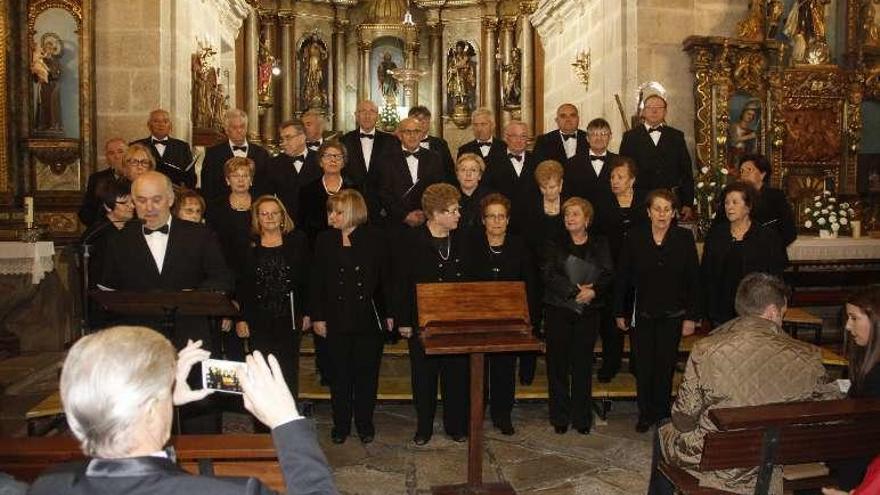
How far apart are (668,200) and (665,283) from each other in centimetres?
60

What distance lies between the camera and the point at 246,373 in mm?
2199

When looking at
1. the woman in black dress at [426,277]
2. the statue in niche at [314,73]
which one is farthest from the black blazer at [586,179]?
the statue in niche at [314,73]

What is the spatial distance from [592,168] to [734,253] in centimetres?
159

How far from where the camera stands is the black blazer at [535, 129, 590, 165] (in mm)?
8141

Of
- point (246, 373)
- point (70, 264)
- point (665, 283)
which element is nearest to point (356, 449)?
point (665, 283)

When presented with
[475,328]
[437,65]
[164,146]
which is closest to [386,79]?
[437,65]

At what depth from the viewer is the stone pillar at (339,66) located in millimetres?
20391

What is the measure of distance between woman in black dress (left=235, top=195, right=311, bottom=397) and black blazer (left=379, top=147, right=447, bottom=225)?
1.44 metres

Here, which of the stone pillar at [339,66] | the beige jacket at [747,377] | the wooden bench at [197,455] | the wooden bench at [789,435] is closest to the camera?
the wooden bench at [197,455]

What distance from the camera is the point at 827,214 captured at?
10.2m

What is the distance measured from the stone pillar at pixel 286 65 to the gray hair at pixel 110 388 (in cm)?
1774

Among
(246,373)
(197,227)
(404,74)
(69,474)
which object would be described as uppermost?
(404,74)

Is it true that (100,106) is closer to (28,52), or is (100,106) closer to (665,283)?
(28,52)

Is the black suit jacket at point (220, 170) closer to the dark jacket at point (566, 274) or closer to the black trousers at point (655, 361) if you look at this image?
the dark jacket at point (566, 274)
